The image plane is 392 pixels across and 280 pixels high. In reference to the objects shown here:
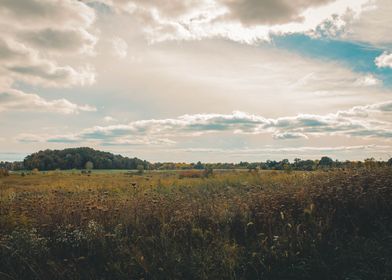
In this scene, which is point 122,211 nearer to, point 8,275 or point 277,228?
point 8,275

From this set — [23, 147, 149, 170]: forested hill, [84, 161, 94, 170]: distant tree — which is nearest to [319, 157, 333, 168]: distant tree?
[84, 161, 94, 170]: distant tree

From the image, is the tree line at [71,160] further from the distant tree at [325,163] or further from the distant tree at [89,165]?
the distant tree at [325,163]

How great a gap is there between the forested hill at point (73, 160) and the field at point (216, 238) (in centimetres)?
5788

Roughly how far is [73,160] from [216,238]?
202 ft

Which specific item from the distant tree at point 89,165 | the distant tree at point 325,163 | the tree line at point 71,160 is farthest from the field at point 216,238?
the tree line at point 71,160

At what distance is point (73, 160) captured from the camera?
63.4 m

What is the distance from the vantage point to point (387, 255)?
5.76 meters

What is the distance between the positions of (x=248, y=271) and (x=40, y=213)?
513 cm

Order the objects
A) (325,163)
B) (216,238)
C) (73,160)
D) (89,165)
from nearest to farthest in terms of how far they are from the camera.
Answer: (216,238)
(325,163)
(89,165)
(73,160)

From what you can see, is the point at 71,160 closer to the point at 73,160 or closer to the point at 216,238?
the point at 73,160

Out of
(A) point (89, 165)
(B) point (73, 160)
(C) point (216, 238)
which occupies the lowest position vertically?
(C) point (216, 238)

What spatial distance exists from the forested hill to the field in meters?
57.9

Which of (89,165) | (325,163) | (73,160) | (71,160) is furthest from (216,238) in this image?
(71,160)

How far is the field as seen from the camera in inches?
217
